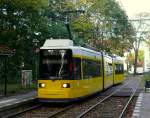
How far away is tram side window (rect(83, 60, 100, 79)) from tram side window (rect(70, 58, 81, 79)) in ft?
3.96

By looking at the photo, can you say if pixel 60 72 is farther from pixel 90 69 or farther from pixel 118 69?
pixel 118 69

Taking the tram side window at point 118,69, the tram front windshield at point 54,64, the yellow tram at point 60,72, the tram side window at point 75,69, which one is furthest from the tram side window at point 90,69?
the tram side window at point 118,69

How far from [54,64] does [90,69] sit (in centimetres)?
458

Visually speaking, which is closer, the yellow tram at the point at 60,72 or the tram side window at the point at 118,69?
the yellow tram at the point at 60,72

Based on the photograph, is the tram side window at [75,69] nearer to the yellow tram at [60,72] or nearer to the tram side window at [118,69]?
the yellow tram at [60,72]

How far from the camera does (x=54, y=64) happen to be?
74.9 feet

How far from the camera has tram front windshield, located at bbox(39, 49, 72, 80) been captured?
22.7 metres

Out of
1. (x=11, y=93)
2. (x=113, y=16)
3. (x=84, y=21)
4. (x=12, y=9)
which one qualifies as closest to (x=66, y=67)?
(x=11, y=93)

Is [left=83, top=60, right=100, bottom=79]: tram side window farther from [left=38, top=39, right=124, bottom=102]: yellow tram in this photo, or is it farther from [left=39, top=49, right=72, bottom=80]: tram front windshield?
[left=39, top=49, right=72, bottom=80]: tram front windshield

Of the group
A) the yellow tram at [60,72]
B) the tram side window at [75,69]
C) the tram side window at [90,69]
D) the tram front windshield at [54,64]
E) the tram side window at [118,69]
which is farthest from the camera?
the tram side window at [118,69]

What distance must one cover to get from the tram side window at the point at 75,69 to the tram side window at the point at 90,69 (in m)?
1.21

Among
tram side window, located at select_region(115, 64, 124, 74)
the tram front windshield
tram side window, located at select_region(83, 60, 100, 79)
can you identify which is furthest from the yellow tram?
tram side window, located at select_region(115, 64, 124, 74)

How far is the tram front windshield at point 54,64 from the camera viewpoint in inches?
893

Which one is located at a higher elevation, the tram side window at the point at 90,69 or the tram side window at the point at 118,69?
the tram side window at the point at 118,69
